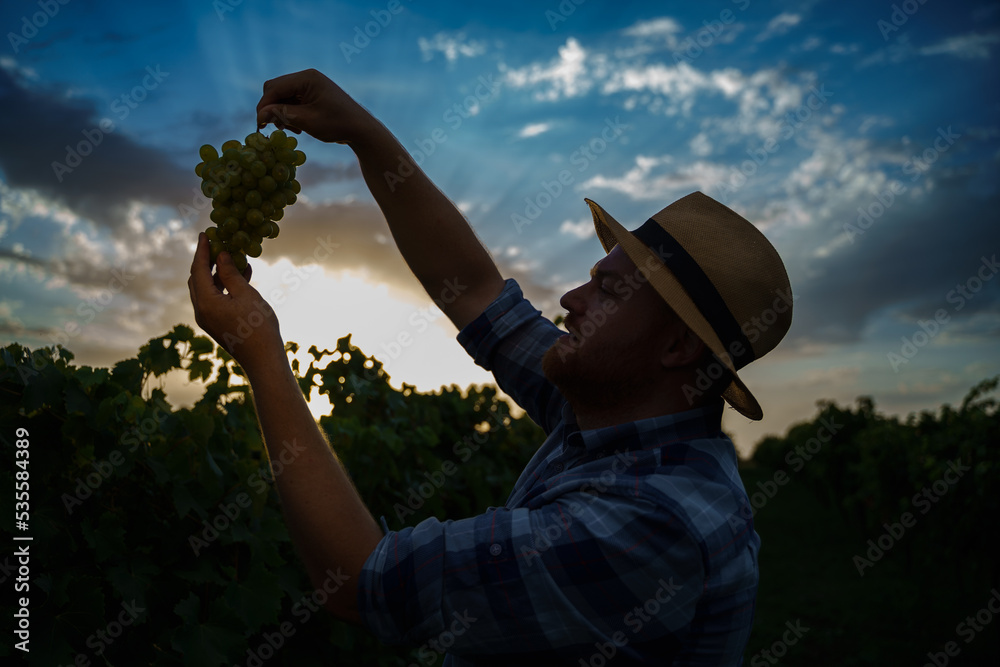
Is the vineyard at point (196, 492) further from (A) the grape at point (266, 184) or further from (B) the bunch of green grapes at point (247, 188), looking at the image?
(A) the grape at point (266, 184)

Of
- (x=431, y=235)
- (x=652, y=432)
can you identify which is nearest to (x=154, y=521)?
(x=431, y=235)

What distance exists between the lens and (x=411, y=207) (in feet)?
8.09

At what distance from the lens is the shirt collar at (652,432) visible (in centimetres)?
194

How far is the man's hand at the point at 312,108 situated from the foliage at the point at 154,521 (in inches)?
45.2

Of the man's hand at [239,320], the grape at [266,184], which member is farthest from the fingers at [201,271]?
the grape at [266,184]

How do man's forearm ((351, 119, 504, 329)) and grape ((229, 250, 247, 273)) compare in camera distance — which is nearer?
grape ((229, 250, 247, 273))

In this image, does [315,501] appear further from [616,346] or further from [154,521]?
[154,521]

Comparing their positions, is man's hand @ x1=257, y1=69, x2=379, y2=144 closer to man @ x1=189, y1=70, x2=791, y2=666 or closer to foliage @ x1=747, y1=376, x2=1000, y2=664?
man @ x1=189, y1=70, x2=791, y2=666

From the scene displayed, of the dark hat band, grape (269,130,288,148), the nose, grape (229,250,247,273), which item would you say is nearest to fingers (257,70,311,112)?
grape (269,130,288,148)

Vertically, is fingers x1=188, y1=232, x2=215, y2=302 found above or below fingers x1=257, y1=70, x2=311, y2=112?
below

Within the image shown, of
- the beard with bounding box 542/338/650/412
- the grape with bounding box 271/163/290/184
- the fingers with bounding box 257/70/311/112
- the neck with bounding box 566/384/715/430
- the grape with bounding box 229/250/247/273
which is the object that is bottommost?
the neck with bounding box 566/384/715/430

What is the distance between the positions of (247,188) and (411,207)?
70 centimetres

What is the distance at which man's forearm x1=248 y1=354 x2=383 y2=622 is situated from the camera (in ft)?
5.23

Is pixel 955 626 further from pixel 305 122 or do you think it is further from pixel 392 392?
pixel 305 122
